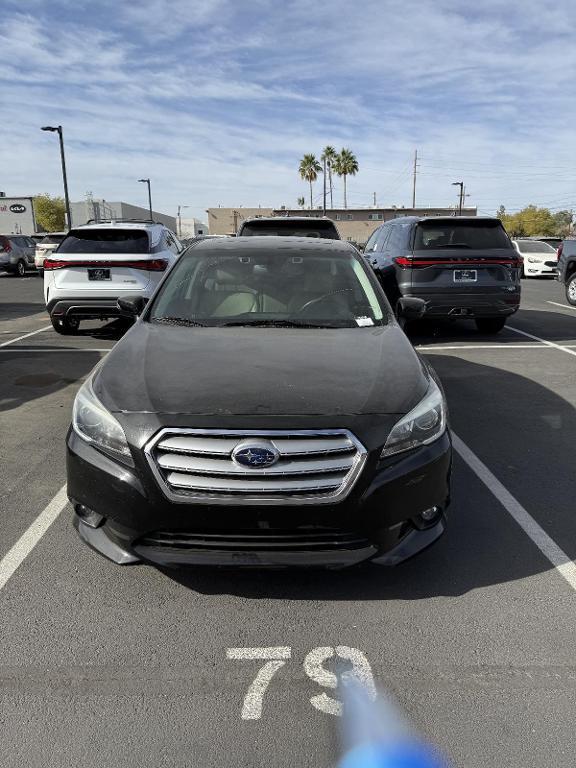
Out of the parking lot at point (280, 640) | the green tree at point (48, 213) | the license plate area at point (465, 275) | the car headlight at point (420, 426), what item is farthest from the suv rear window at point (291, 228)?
the green tree at point (48, 213)

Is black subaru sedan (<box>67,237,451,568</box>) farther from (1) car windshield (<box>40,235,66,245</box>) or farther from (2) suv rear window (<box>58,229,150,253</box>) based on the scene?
(1) car windshield (<box>40,235,66,245</box>)

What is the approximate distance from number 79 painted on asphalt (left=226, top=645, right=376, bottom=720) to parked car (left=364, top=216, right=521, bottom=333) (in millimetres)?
7305

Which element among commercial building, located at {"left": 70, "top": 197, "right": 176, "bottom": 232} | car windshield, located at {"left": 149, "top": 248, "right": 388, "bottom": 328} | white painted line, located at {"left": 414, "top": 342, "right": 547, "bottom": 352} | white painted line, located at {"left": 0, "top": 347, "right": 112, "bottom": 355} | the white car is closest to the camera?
car windshield, located at {"left": 149, "top": 248, "right": 388, "bottom": 328}

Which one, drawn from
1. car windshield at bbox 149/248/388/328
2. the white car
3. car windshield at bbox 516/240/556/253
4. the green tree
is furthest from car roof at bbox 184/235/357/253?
the green tree

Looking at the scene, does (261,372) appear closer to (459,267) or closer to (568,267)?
(459,267)

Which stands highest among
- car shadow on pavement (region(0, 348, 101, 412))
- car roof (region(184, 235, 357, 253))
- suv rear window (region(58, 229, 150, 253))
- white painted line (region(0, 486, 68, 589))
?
car roof (region(184, 235, 357, 253))

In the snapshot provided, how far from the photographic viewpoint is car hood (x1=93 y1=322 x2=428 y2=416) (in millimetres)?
2762

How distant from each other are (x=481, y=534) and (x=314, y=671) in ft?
4.83

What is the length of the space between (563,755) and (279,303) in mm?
2988

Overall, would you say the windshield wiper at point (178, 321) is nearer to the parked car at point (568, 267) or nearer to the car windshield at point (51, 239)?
the parked car at point (568, 267)

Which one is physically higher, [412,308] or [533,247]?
[412,308]

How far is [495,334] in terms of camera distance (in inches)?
415

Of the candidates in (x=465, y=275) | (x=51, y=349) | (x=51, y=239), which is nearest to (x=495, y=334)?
(x=465, y=275)

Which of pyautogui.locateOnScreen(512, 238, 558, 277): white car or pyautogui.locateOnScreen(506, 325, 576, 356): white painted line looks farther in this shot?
pyautogui.locateOnScreen(512, 238, 558, 277): white car
